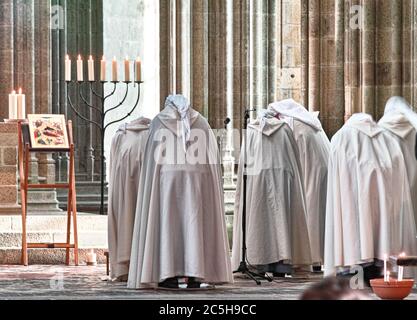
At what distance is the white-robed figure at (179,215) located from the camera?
42.2 feet

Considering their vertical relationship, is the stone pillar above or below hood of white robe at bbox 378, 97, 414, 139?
below

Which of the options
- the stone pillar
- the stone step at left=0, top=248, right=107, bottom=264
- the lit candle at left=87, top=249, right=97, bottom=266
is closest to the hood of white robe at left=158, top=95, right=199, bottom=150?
the lit candle at left=87, top=249, right=97, bottom=266

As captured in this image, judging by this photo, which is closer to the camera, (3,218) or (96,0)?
(3,218)

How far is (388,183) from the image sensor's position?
13.4 meters

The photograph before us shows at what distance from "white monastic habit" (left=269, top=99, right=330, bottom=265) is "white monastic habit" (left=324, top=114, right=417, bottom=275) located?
1912mm

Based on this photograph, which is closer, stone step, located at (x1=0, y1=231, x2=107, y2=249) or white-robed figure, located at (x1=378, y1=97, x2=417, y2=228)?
white-robed figure, located at (x1=378, y1=97, x2=417, y2=228)

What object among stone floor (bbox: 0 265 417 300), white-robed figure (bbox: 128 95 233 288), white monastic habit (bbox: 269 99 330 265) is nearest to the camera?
stone floor (bbox: 0 265 417 300)

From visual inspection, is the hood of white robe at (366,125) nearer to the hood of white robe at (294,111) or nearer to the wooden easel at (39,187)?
the hood of white robe at (294,111)

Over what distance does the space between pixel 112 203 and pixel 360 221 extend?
2211 millimetres

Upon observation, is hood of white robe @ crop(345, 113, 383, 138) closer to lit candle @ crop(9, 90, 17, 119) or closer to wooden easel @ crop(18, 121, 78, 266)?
wooden easel @ crop(18, 121, 78, 266)

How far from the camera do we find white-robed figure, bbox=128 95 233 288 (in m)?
12.9

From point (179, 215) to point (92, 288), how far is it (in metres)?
0.97

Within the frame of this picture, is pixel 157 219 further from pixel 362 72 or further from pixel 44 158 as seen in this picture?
pixel 44 158

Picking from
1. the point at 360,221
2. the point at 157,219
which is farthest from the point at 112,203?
the point at 360,221
